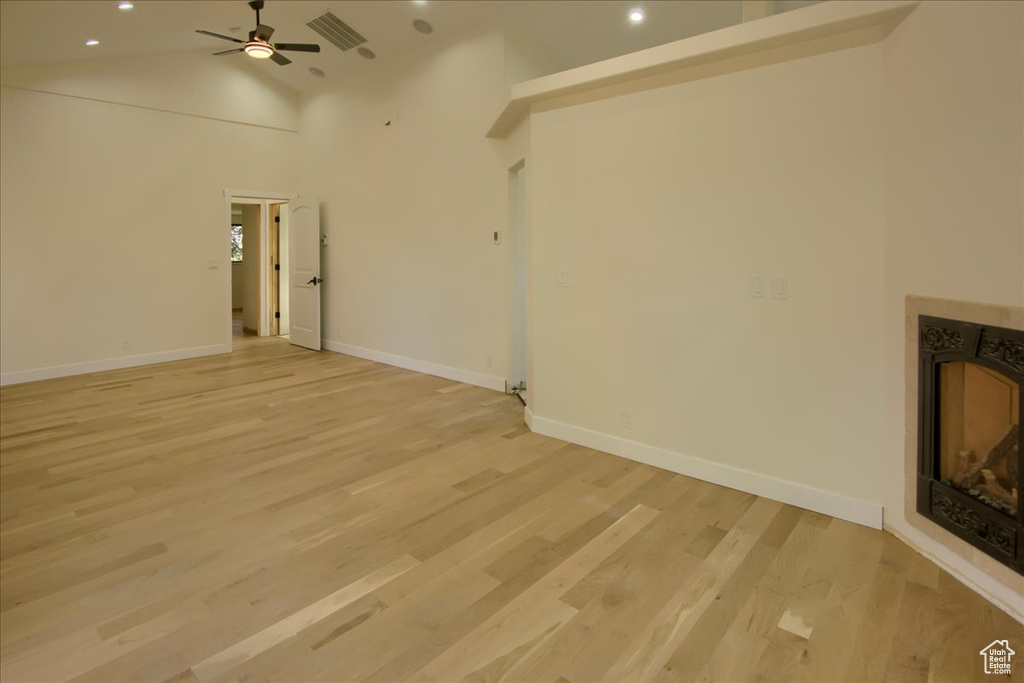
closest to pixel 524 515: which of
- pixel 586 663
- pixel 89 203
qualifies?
pixel 586 663

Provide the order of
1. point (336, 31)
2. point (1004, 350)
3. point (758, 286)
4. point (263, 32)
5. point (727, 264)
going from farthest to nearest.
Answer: point (336, 31) → point (263, 32) → point (727, 264) → point (758, 286) → point (1004, 350)

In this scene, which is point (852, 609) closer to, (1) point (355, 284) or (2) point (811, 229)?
(2) point (811, 229)

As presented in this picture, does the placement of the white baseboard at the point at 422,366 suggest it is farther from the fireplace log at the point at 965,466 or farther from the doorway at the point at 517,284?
the fireplace log at the point at 965,466

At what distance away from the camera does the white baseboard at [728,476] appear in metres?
2.86

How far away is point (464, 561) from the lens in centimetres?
253

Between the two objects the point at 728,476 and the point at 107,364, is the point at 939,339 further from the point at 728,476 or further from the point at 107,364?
the point at 107,364

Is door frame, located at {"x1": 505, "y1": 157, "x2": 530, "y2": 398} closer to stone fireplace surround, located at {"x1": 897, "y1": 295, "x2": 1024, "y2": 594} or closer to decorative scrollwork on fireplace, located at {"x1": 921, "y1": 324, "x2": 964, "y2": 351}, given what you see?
stone fireplace surround, located at {"x1": 897, "y1": 295, "x2": 1024, "y2": 594}

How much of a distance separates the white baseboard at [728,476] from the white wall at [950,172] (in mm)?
157

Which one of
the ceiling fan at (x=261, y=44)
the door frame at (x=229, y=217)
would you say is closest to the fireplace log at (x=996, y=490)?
the ceiling fan at (x=261, y=44)

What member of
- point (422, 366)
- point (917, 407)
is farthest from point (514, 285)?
point (917, 407)

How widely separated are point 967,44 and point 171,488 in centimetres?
459

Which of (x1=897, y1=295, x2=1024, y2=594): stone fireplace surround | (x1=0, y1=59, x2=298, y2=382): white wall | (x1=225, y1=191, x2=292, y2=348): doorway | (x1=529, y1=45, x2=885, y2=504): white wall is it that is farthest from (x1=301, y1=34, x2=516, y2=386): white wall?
(x1=897, y1=295, x2=1024, y2=594): stone fireplace surround

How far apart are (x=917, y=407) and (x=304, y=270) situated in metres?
7.68

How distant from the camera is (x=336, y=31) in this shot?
623 centimetres
